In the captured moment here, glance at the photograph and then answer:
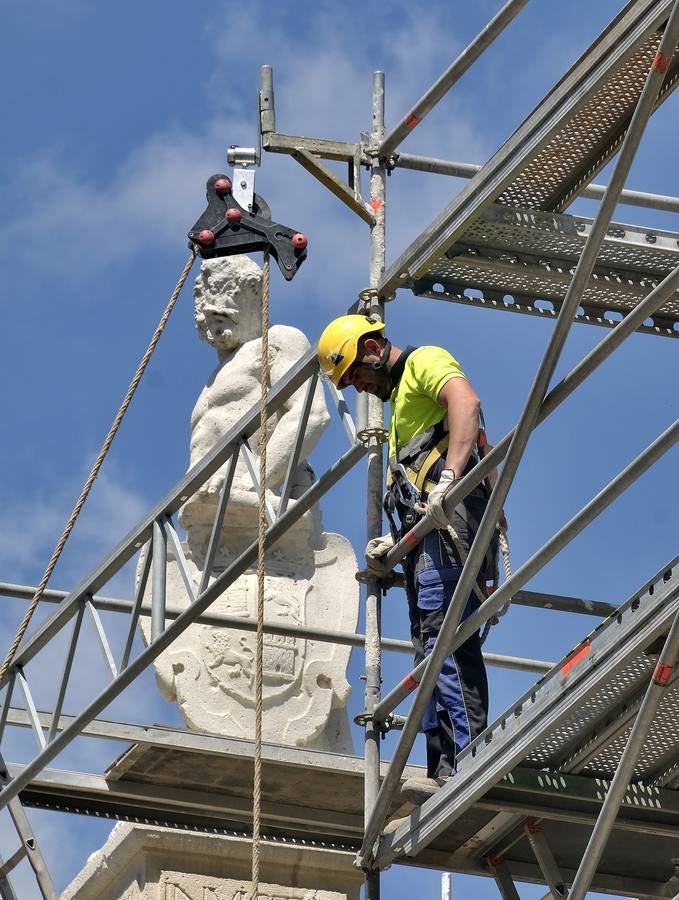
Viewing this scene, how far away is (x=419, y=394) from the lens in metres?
9.37

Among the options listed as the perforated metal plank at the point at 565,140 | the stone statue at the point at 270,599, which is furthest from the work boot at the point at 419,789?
the stone statue at the point at 270,599

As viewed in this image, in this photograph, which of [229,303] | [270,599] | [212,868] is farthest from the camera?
[229,303]

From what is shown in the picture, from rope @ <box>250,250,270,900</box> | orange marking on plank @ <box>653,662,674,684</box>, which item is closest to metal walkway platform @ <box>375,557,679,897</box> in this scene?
orange marking on plank @ <box>653,662,674,684</box>

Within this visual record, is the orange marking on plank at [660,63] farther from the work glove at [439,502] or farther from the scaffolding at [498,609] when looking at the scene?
the work glove at [439,502]

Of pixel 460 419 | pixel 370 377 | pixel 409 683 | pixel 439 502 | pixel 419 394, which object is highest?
pixel 370 377

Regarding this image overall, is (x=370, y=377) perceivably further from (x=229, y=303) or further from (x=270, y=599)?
(x=229, y=303)

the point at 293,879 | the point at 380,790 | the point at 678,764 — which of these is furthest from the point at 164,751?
the point at 678,764

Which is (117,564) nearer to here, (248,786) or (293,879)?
(248,786)

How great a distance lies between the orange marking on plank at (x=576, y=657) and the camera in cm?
793

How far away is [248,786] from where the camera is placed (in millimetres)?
10977

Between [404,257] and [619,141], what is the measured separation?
104 cm

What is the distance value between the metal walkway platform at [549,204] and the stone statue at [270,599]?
2.87 meters

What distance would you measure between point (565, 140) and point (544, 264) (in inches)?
28.6

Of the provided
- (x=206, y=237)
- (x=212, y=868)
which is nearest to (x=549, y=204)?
(x=206, y=237)
